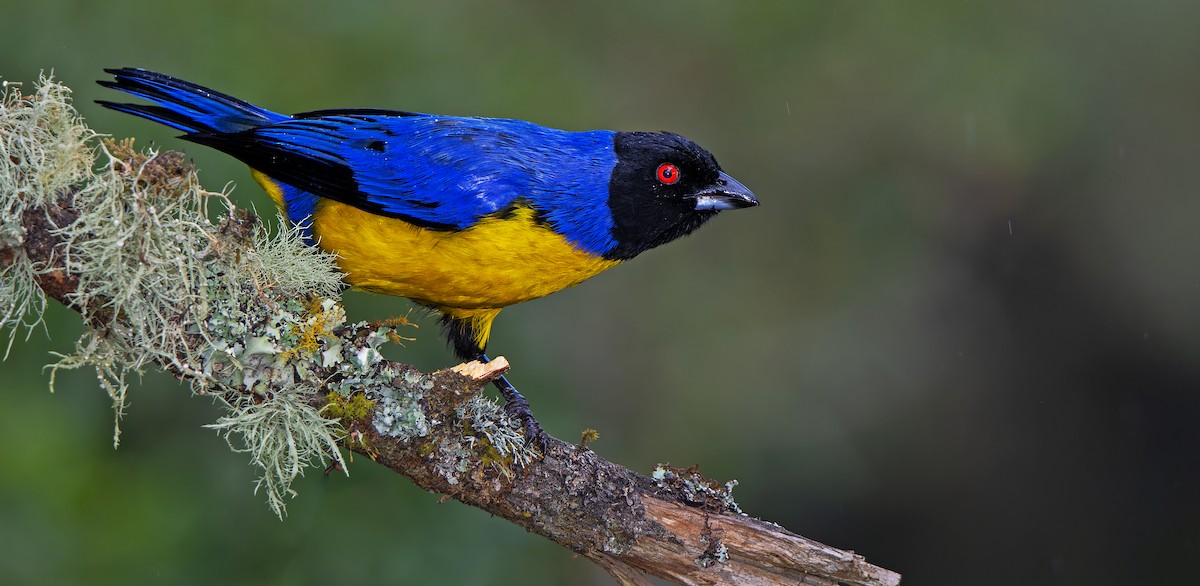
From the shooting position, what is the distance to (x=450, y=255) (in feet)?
13.2

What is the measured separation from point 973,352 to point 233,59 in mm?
5420

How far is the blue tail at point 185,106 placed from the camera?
13.1 feet

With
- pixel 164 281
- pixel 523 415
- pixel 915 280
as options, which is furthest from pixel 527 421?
pixel 915 280

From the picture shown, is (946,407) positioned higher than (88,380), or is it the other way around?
(946,407)

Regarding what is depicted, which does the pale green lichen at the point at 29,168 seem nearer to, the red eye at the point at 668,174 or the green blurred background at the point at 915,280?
the red eye at the point at 668,174

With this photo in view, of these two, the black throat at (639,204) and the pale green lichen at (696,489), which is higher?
the black throat at (639,204)

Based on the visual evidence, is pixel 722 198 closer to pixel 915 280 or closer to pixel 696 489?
pixel 696 489

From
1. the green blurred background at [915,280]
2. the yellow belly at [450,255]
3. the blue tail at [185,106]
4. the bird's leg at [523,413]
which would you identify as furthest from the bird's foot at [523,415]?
the green blurred background at [915,280]

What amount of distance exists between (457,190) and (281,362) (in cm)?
119

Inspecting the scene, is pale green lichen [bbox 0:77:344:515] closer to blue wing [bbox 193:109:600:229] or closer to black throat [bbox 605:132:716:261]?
blue wing [bbox 193:109:600:229]

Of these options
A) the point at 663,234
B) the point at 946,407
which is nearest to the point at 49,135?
the point at 663,234

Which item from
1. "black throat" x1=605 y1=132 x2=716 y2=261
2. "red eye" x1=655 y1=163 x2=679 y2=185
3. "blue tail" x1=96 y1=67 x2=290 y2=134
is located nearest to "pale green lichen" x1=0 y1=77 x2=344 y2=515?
"blue tail" x1=96 y1=67 x2=290 y2=134

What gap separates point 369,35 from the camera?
6016 mm

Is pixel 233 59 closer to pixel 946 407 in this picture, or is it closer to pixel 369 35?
pixel 369 35
